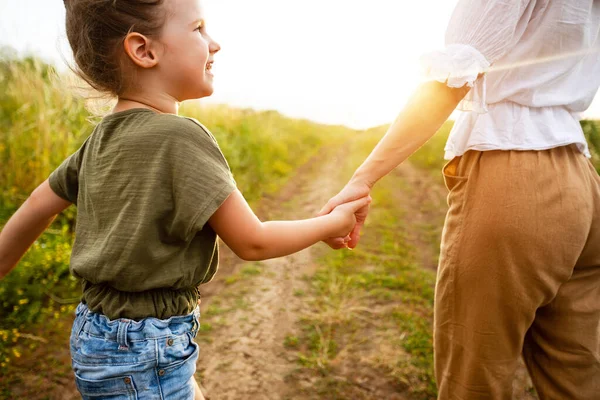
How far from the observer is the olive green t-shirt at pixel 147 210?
1.09 m

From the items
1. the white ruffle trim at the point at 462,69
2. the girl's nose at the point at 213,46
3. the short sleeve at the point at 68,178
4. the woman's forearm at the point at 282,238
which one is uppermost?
the girl's nose at the point at 213,46

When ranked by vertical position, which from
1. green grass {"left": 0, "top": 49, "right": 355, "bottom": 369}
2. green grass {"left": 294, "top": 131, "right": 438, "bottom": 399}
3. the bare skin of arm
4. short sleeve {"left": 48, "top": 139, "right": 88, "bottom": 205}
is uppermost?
the bare skin of arm

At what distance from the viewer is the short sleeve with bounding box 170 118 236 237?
1075 millimetres

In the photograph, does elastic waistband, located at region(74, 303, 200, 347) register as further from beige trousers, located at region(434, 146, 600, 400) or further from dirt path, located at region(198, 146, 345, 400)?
dirt path, located at region(198, 146, 345, 400)

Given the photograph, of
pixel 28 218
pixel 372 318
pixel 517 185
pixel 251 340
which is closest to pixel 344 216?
pixel 517 185

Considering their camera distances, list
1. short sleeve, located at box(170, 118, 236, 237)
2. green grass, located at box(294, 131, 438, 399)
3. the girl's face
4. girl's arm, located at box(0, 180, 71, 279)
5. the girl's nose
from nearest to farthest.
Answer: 1. short sleeve, located at box(170, 118, 236, 237)
2. the girl's face
3. the girl's nose
4. girl's arm, located at box(0, 180, 71, 279)
5. green grass, located at box(294, 131, 438, 399)

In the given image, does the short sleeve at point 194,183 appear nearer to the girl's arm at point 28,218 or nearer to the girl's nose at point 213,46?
the girl's nose at point 213,46

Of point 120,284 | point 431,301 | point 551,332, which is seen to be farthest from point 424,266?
point 120,284

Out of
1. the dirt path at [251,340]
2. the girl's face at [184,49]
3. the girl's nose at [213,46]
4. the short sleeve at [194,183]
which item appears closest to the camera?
the short sleeve at [194,183]

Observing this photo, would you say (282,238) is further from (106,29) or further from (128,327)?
(106,29)

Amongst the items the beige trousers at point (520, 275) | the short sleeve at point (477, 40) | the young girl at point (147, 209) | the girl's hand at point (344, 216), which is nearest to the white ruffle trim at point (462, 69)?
the short sleeve at point (477, 40)

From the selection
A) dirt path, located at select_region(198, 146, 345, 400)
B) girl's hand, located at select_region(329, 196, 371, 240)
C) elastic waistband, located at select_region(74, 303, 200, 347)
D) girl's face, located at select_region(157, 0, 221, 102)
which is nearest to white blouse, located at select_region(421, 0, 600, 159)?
girl's hand, located at select_region(329, 196, 371, 240)

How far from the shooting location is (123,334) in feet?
3.71

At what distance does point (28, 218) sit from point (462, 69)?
1479mm
